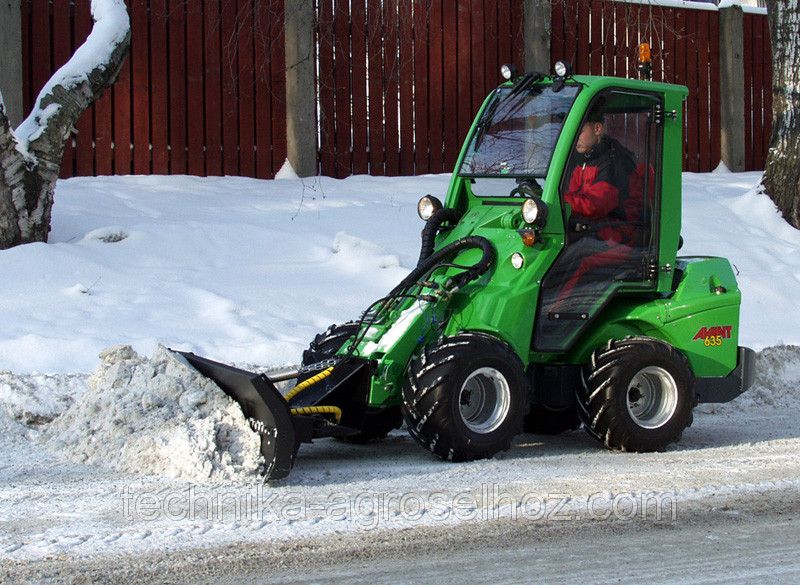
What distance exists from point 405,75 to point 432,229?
21.4ft

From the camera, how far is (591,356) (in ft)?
25.0

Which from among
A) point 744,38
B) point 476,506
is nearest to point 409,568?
point 476,506

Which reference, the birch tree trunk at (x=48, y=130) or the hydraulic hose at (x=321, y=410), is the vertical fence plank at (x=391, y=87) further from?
the hydraulic hose at (x=321, y=410)

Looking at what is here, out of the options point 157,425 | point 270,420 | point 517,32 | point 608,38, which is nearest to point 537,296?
point 270,420

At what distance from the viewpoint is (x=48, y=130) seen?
10719 mm

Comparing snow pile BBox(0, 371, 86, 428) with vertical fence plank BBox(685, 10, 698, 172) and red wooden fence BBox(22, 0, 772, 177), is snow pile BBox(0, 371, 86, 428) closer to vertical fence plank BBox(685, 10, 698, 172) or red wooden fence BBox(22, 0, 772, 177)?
red wooden fence BBox(22, 0, 772, 177)

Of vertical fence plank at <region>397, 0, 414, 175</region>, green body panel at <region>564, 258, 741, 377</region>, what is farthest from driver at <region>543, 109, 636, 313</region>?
vertical fence plank at <region>397, 0, 414, 175</region>

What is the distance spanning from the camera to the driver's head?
759 centimetres

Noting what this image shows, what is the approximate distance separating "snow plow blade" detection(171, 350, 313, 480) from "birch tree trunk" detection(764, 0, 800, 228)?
28.7 feet

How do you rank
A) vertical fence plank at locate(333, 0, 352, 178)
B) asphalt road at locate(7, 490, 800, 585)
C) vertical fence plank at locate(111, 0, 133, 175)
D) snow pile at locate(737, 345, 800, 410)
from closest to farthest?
asphalt road at locate(7, 490, 800, 585) → snow pile at locate(737, 345, 800, 410) → vertical fence plank at locate(111, 0, 133, 175) → vertical fence plank at locate(333, 0, 352, 178)

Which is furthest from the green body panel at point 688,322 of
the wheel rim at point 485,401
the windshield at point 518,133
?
the windshield at point 518,133

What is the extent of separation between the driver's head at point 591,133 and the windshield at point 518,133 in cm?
14

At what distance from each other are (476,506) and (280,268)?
5516 millimetres

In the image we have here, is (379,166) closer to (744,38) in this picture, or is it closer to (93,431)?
(744,38)
